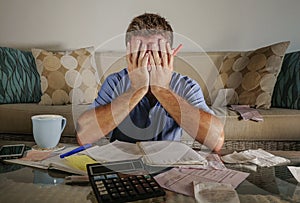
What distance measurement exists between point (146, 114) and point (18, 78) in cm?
146

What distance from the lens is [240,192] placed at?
0.78 m

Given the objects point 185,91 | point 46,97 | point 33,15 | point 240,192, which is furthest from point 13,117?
point 240,192

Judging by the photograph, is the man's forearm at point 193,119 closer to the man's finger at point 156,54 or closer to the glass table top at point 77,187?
the man's finger at point 156,54

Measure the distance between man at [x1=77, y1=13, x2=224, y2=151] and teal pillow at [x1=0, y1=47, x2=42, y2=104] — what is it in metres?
1.27

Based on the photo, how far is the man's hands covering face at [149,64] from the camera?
4.11 ft

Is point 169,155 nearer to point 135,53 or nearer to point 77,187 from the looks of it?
point 77,187

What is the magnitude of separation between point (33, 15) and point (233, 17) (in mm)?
1619

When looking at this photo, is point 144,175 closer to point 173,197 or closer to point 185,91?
point 173,197

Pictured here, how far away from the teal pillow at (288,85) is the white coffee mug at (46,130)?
1.70 meters

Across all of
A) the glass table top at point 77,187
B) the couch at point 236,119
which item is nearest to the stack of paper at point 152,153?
the glass table top at point 77,187

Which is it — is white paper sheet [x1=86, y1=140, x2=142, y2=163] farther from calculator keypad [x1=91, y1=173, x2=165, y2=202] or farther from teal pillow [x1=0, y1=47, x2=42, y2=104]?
teal pillow [x1=0, y1=47, x2=42, y2=104]

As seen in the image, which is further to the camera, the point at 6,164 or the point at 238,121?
the point at 238,121

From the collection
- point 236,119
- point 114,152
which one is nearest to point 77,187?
point 114,152

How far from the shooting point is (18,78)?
249cm
